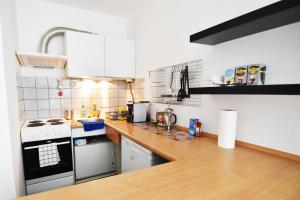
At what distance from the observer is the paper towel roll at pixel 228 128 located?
47.0 inches

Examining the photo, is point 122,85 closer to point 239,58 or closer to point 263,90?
point 239,58

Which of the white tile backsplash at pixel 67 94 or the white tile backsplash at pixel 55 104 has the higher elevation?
the white tile backsplash at pixel 67 94

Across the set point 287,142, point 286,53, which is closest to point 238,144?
point 287,142

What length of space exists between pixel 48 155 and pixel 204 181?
179 cm

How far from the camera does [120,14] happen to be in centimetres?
268

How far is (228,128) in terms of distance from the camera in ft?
3.95

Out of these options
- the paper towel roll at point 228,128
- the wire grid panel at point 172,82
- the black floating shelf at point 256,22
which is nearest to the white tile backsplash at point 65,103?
the wire grid panel at point 172,82

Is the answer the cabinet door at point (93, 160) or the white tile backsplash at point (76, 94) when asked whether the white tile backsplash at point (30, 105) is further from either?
the cabinet door at point (93, 160)

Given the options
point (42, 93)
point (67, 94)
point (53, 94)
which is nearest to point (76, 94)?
point (67, 94)

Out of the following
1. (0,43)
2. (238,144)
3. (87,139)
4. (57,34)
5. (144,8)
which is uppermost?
(144,8)

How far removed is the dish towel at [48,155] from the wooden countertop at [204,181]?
4.68ft

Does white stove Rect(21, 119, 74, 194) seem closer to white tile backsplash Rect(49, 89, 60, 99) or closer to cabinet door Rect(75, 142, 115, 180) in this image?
cabinet door Rect(75, 142, 115, 180)

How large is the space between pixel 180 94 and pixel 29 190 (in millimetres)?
1921

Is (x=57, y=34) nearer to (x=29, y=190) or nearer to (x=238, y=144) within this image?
(x=29, y=190)
